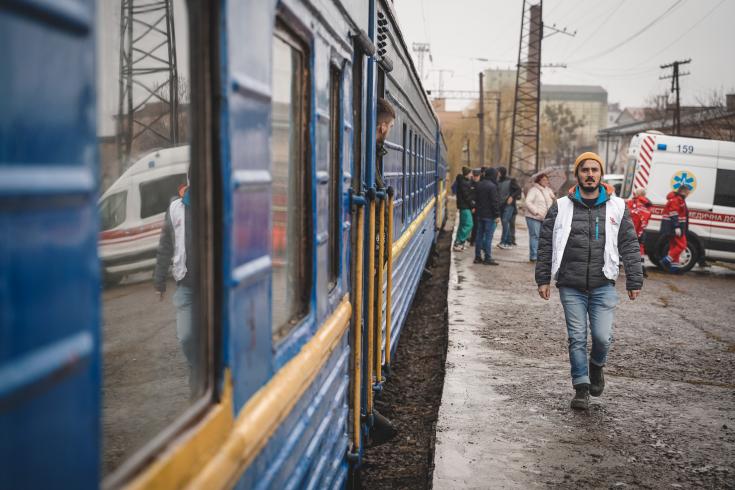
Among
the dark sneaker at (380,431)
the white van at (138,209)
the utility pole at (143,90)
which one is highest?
the utility pole at (143,90)

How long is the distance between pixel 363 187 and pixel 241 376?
8.00ft

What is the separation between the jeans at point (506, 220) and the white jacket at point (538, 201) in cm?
329

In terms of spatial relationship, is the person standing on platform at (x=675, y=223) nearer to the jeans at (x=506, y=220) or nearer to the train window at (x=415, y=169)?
the jeans at (x=506, y=220)

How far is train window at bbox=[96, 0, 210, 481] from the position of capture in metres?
1.74

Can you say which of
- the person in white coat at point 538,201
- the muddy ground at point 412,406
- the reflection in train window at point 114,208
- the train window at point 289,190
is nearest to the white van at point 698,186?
the person in white coat at point 538,201

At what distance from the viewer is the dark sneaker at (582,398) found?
5480mm

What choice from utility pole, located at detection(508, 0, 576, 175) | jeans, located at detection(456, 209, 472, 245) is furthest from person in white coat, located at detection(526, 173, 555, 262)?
utility pole, located at detection(508, 0, 576, 175)

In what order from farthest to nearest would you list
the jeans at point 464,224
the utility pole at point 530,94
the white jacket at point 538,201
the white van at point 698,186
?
the utility pole at point 530,94, the jeans at point 464,224, the white van at point 698,186, the white jacket at point 538,201

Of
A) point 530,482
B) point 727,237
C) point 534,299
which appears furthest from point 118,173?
point 727,237

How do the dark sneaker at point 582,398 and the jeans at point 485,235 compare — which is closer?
the dark sneaker at point 582,398

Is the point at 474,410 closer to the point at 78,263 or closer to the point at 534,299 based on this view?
the point at 78,263

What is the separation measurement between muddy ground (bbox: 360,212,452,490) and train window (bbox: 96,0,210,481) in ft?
4.32

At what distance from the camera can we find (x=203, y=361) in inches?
68.0

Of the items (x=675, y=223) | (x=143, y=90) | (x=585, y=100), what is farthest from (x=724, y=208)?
(x=585, y=100)
